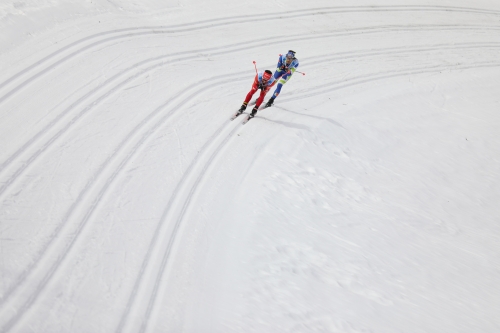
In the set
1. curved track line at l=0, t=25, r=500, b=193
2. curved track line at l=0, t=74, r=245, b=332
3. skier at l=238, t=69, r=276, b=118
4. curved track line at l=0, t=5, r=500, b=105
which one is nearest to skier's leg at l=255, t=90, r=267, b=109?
skier at l=238, t=69, r=276, b=118

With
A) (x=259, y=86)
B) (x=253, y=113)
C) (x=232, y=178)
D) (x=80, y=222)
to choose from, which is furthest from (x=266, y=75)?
(x=80, y=222)

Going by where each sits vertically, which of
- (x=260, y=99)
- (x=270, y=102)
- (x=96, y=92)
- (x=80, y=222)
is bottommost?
(x=80, y=222)

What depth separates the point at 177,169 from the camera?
9750mm

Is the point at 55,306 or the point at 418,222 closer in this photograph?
the point at 55,306

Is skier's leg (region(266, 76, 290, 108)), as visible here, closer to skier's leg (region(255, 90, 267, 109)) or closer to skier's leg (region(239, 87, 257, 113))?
skier's leg (region(255, 90, 267, 109))

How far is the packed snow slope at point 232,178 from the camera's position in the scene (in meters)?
7.32

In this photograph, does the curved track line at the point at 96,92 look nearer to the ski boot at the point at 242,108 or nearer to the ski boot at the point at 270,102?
the ski boot at the point at 242,108

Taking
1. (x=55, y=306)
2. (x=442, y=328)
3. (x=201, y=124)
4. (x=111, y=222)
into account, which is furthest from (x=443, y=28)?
(x=55, y=306)

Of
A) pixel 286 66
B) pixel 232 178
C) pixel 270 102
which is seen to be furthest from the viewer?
pixel 270 102

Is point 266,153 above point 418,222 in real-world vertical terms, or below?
above

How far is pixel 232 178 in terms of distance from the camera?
32.8ft

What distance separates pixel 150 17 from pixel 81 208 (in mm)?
8580

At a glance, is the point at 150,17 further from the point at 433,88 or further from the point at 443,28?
the point at 443,28

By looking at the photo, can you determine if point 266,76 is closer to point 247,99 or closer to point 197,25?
point 247,99
